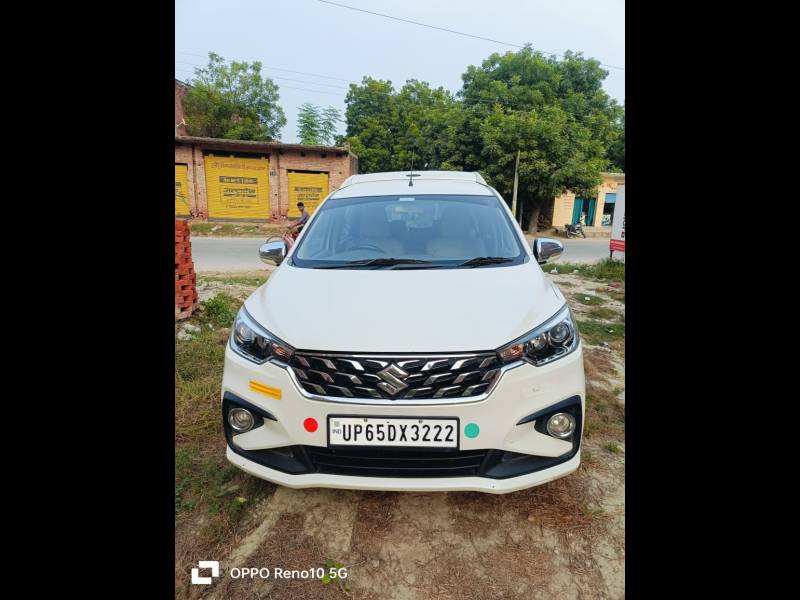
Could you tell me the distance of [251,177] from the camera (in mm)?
19953

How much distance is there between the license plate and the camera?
1.68 meters

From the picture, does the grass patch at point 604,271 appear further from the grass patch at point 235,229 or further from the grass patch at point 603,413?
the grass patch at point 235,229

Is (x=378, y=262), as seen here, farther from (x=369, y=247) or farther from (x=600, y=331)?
(x=600, y=331)

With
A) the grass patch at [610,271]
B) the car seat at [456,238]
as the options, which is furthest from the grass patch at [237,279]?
the grass patch at [610,271]

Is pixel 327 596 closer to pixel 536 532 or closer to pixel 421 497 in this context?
pixel 421 497

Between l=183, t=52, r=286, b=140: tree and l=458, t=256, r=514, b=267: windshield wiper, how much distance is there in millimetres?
25482

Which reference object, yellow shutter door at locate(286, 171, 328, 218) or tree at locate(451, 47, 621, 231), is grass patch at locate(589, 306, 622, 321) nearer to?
tree at locate(451, 47, 621, 231)

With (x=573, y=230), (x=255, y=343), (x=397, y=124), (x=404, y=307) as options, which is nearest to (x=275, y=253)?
(x=255, y=343)

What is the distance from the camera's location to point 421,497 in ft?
7.05

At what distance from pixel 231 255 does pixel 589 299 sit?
370 inches

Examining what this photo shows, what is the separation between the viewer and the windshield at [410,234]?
254 cm

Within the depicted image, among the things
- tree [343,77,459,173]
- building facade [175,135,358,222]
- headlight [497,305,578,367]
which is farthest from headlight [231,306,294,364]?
tree [343,77,459,173]
